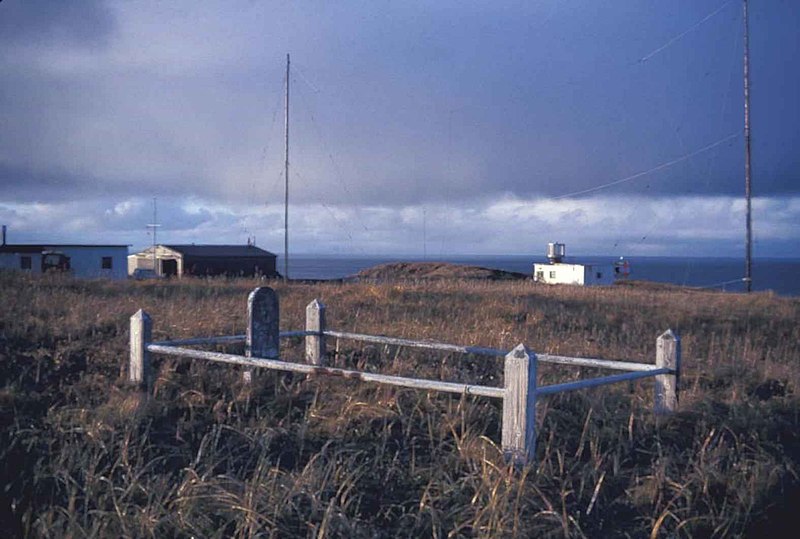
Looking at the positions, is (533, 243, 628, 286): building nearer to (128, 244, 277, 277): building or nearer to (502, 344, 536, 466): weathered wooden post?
(128, 244, 277, 277): building

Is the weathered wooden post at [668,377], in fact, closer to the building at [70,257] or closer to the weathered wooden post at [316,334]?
the weathered wooden post at [316,334]

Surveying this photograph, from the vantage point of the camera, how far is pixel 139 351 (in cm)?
833

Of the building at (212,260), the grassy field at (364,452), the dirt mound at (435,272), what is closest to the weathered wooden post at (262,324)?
the grassy field at (364,452)

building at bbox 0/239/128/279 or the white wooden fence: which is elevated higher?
building at bbox 0/239/128/279

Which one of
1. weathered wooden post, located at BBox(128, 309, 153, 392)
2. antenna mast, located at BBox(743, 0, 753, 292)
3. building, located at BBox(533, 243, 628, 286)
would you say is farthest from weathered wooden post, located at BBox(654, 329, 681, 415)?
building, located at BBox(533, 243, 628, 286)

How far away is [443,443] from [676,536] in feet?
6.28

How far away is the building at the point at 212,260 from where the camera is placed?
62156 mm

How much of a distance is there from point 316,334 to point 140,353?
90.1 inches

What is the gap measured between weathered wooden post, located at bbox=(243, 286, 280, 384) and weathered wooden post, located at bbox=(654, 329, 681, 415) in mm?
4179

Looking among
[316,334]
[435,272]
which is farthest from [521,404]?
[435,272]

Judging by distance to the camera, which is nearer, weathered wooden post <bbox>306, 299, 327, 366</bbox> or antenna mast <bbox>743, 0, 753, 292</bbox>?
weathered wooden post <bbox>306, 299, 327, 366</bbox>

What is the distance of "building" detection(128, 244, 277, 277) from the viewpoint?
204 ft

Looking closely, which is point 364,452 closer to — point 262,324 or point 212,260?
point 262,324

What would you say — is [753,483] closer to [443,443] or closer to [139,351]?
[443,443]
